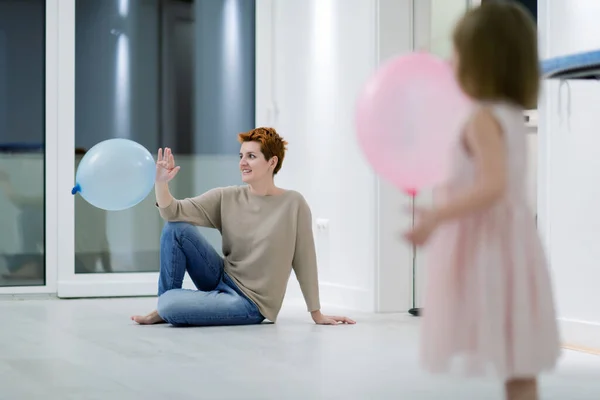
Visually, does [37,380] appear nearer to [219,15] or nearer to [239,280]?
[239,280]

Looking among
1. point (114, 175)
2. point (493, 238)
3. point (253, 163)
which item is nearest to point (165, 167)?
point (114, 175)

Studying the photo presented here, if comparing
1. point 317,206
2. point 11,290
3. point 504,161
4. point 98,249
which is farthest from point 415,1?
point 504,161

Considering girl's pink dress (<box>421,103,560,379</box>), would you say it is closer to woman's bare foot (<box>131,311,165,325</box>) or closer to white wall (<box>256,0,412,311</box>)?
woman's bare foot (<box>131,311,165,325</box>)

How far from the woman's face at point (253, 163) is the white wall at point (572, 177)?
1.00 metres

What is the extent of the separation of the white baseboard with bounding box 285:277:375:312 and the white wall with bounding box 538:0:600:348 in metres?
1.13

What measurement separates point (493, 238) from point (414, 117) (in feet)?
0.97

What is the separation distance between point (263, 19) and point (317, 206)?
3.74ft

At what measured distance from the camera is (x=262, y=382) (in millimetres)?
2371

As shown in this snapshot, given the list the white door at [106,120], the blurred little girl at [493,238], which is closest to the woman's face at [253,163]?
the white door at [106,120]

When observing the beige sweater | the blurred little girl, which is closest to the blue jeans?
the beige sweater

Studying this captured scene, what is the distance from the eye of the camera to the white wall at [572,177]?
3145mm

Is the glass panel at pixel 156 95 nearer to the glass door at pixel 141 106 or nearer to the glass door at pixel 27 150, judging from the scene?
the glass door at pixel 141 106

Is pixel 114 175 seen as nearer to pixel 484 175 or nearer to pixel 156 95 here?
pixel 156 95

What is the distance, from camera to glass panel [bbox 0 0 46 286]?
Result: 4.88 m
